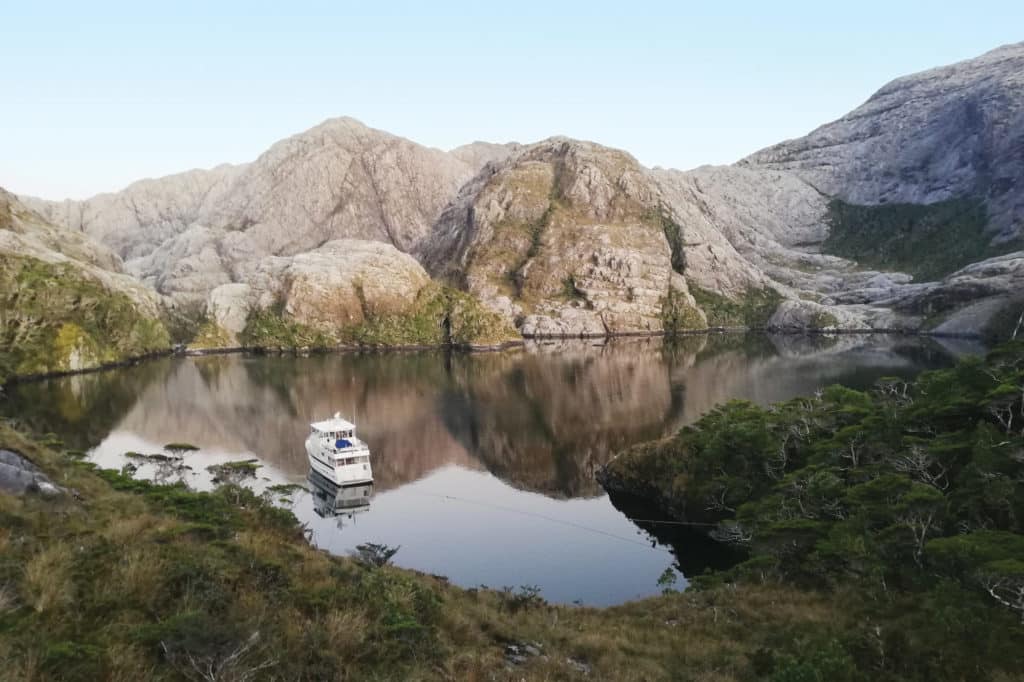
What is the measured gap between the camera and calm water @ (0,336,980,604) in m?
53.1

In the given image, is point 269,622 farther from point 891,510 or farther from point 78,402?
point 78,402

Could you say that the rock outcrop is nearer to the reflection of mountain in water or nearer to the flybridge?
the flybridge

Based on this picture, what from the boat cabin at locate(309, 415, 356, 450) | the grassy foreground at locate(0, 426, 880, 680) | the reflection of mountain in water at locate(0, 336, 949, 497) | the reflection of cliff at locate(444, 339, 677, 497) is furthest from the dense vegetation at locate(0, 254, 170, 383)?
the grassy foreground at locate(0, 426, 880, 680)

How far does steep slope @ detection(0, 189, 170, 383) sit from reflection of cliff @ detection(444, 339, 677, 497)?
95.5m

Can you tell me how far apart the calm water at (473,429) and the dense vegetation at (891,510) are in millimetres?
8177

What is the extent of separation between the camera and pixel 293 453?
276ft

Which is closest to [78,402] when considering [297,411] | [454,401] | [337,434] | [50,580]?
[297,411]

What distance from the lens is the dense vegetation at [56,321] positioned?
486 feet

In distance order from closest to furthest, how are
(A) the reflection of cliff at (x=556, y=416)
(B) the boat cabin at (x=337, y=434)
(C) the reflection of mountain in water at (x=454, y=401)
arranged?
(B) the boat cabin at (x=337, y=434) → (A) the reflection of cliff at (x=556, y=416) → (C) the reflection of mountain in water at (x=454, y=401)

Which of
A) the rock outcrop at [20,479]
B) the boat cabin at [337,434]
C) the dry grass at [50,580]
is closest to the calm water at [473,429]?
the boat cabin at [337,434]

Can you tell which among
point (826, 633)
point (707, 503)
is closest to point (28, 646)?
point (826, 633)

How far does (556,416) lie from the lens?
102 metres

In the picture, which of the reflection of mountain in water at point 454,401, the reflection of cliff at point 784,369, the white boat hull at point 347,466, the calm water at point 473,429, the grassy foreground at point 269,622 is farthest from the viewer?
the reflection of cliff at point 784,369

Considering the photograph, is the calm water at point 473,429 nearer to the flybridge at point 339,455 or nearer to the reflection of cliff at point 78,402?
the reflection of cliff at point 78,402
